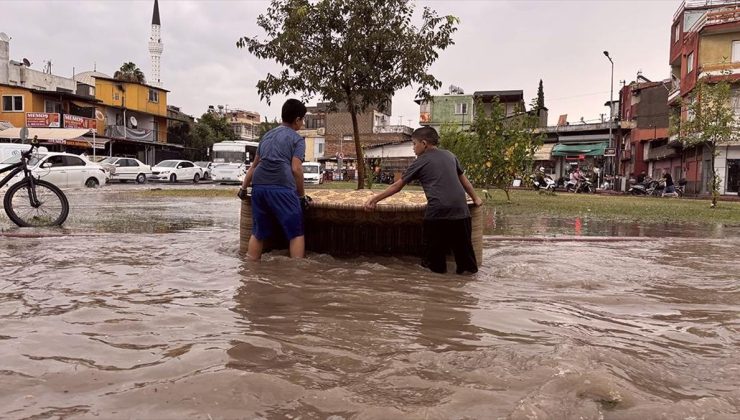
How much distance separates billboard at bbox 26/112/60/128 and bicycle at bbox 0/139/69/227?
99.2 ft

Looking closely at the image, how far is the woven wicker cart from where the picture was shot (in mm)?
5574

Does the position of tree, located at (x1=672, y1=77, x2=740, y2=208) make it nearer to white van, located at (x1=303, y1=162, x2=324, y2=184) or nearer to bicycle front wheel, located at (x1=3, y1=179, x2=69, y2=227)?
bicycle front wheel, located at (x1=3, y1=179, x2=69, y2=227)

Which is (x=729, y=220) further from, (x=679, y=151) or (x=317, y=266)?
(x=679, y=151)

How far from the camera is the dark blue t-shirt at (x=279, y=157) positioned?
5191mm

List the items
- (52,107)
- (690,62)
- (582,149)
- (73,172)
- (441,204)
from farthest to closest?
(582,149)
(52,107)
(690,62)
(73,172)
(441,204)

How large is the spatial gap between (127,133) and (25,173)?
121 feet

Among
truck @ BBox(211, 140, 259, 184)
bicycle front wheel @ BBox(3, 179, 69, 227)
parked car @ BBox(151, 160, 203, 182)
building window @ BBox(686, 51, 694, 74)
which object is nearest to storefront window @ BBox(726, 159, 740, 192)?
building window @ BBox(686, 51, 694, 74)

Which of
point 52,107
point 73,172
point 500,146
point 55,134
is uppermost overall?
point 52,107

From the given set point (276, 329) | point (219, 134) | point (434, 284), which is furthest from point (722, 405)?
point (219, 134)

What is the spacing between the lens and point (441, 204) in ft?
16.8

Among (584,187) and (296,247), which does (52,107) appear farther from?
(296,247)

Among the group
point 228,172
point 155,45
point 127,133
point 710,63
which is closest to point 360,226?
point 228,172

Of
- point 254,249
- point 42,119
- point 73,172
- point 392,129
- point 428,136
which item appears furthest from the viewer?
point 392,129

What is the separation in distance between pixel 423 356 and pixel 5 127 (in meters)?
40.5
